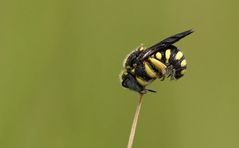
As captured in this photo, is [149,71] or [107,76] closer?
[149,71]

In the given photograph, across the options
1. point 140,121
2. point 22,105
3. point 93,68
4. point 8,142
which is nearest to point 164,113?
A: point 140,121

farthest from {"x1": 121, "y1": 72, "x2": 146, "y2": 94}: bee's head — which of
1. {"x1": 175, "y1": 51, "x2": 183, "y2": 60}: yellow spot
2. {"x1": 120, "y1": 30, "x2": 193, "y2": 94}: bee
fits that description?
{"x1": 175, "y1": 51, "x2": 183, "y2": 60}: yellow spot

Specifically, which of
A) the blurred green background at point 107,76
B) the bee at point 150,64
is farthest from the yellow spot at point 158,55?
the blurred green background at point 107,76

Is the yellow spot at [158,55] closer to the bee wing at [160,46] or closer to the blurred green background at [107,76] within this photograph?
the bee wing at [160,46]

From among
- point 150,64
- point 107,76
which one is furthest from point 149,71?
point 107,76

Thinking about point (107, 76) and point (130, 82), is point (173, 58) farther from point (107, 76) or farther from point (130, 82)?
point (107, 76)

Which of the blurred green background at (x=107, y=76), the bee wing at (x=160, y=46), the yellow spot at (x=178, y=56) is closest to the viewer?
the bee wing at (x=160, y=46)

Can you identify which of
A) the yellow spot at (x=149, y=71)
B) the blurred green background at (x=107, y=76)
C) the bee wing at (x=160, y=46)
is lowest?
the yellow spot at (x=149, y=71)

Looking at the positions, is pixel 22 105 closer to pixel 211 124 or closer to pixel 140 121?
pixel 140 121
